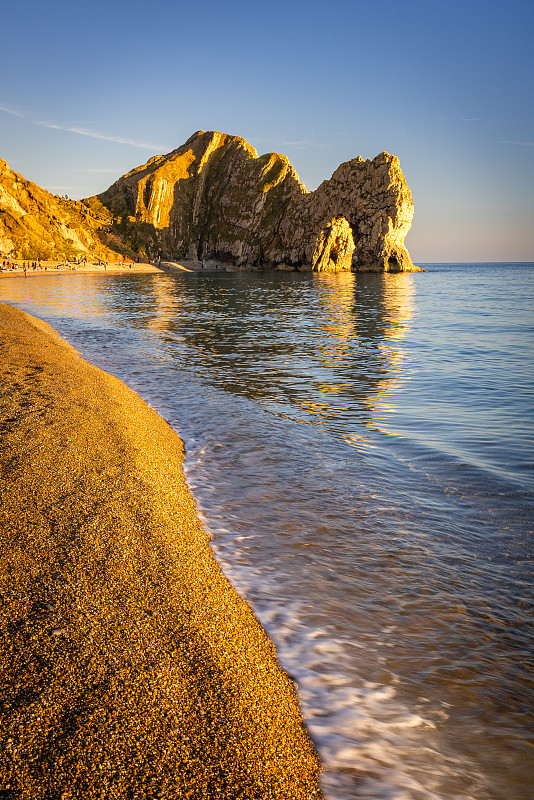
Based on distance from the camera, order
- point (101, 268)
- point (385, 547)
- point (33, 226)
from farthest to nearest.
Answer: point (101, 268) < point (33, 226) < point (385, 547)

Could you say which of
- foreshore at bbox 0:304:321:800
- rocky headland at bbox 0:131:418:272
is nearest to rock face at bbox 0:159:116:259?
rocky headland at bbox 0:131:418:272

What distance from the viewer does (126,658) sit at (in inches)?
152

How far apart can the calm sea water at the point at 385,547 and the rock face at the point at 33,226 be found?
4910 inches

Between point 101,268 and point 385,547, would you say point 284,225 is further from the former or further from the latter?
point 385,547

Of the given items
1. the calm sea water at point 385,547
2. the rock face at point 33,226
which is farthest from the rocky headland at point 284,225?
the calm sea water at point 385,547

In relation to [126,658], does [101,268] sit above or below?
above

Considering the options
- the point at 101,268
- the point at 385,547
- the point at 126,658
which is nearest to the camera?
the point at 126,658

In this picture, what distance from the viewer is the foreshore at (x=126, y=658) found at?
9.66 feet

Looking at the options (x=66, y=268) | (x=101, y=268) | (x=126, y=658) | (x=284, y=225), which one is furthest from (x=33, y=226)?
(x=126, y=658)

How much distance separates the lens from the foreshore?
295cm

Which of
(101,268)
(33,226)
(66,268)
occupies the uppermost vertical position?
(33,226)

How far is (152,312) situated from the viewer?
1623 inches

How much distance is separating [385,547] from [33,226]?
489 feet

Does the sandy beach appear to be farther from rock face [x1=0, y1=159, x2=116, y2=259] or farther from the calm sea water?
the calm sea water
